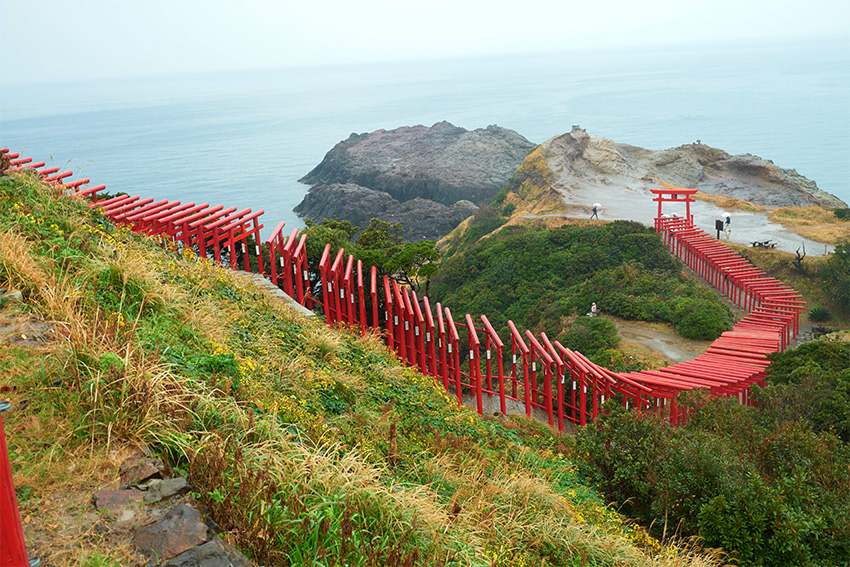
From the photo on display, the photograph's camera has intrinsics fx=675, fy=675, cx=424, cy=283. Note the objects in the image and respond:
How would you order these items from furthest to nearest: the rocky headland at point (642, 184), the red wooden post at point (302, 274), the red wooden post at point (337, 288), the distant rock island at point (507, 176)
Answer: the distant rock island at point (507, 176), the rocky headland at point (642, 184), the red wooden post at point (302, 274), the red wooden post at point (337, 288)

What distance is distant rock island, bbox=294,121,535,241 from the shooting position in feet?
225

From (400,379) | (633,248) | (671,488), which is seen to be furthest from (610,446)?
(633,248)

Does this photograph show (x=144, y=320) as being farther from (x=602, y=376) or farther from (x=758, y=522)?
(x=602, y=376)

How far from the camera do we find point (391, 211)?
70.0 metres

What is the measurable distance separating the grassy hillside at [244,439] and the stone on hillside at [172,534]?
14 centimetres

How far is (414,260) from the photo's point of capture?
81.4 feet

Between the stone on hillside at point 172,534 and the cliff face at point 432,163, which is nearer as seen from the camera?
the stone on hillside at point 172,534

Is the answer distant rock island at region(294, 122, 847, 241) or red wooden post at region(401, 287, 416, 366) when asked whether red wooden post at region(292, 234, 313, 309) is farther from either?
distant rock island at region(294, 122, 847, 241)

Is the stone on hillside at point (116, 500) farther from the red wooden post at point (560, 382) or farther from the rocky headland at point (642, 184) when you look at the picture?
the rocky headland at point (642, 184)

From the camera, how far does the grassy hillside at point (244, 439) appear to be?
4.59 m

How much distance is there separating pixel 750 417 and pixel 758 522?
4755mm

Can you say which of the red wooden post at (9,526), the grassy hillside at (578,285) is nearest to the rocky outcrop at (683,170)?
the grassy hillside at (578,285)

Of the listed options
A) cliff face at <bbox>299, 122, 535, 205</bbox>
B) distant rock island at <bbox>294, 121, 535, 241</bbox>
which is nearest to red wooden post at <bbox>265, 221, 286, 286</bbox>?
distant rock island at <bbox>294, 121, 535, 241</bbox>

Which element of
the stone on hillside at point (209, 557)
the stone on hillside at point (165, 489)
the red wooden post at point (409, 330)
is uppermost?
the stone on hillside at point (165, 489)
